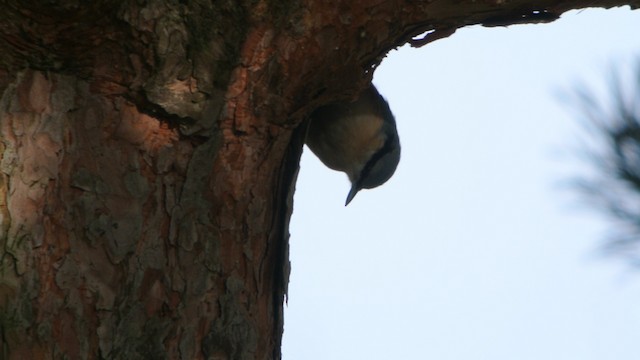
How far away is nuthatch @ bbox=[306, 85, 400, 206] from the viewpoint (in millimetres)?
2885

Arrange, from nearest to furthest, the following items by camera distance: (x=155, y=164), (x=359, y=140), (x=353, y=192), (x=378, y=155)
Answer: (x=155, y=164) < (x=359, y=140) < (x=378, y=155) < (x=353, y=192)

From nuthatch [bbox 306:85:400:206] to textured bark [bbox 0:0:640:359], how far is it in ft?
2.76

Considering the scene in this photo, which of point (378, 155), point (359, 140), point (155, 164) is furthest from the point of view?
point (378, 155)

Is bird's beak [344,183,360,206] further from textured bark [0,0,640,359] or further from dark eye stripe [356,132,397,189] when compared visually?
textured bark [0,0,640,359]

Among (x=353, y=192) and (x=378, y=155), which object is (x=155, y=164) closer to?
(x=378, y=155)

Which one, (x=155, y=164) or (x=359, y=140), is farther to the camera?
(x=359, y=140)

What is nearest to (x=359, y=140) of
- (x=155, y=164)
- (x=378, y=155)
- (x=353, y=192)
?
(x=378, y=155)

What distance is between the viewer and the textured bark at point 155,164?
1.59 meters

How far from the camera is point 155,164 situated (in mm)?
1733

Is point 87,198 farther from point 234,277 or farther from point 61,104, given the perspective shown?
point 234,277

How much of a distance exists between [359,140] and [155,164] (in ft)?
4.78

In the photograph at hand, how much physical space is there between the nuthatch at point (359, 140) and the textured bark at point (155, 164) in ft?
2.76

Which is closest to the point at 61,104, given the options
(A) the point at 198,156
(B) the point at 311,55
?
(A) the point at 198,156

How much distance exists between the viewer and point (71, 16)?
5.20ft
